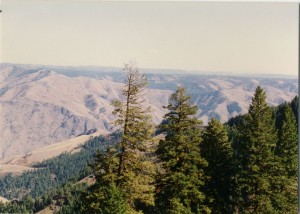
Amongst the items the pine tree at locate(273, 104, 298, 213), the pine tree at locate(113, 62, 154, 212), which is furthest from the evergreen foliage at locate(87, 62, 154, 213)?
the pine tree at locate(273, 104, 298, 213)

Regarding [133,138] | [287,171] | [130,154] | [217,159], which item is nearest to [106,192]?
[130,154]

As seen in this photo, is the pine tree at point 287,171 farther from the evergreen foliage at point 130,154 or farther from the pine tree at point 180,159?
the evergreen foliage at point 130,154

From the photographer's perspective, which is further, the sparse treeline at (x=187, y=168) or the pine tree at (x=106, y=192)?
the sparse treeline at (x=187, y=168)

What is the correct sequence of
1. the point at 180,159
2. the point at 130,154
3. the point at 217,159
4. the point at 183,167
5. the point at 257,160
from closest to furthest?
the point at 130,154 → the point at 183,167 → the point at 180,159 → the point at 257,160 → the point at 217,159

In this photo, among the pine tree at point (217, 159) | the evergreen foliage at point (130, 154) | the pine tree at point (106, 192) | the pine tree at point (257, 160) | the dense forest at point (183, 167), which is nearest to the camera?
the pine tree at point (106, 192)

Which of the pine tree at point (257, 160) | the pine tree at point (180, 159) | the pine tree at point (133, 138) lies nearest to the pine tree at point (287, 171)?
the pine tree at point (257, 160)

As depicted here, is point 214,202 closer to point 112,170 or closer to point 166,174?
point 166,174

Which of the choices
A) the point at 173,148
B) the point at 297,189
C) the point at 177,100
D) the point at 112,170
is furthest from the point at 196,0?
the point at 297,189

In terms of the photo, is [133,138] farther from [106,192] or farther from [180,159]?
[180,159]
